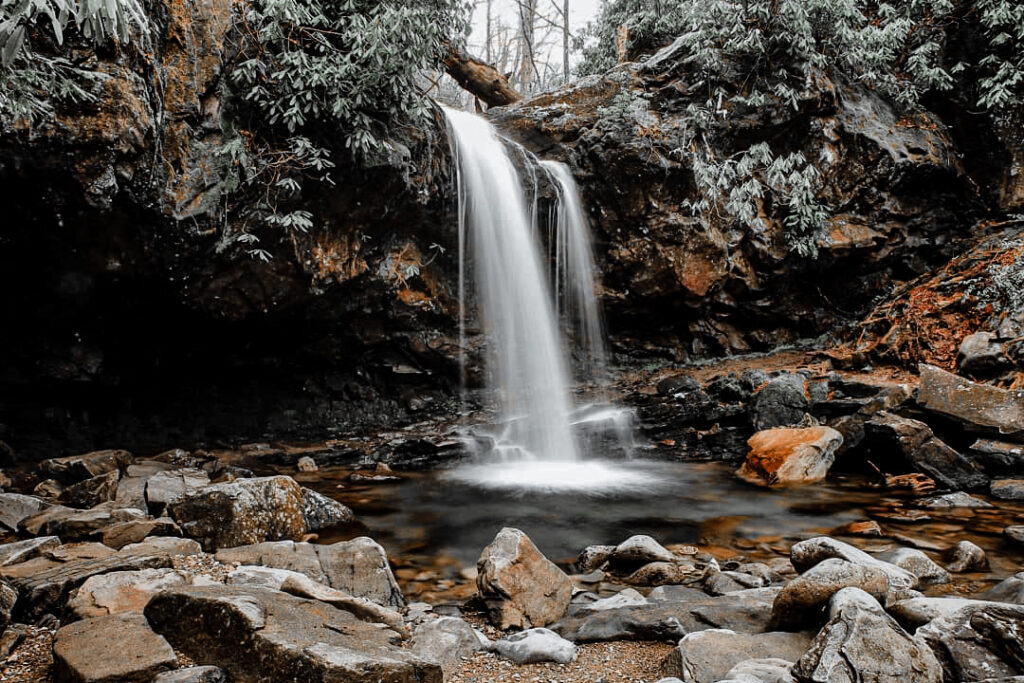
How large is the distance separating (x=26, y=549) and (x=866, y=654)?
4334 mm

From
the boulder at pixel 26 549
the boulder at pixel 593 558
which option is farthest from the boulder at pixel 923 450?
the boulder at pixel 26 549

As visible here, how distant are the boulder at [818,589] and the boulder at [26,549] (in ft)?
13.5

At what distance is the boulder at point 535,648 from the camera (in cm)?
261

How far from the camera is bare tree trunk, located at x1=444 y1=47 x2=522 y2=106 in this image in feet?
42.7

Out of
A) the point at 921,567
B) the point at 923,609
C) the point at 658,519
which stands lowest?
the point at 658,519

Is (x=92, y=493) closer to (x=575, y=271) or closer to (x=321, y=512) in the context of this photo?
(x=321, y=512)

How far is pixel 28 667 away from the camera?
7.31 ft

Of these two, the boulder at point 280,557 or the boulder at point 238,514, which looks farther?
the boulder at point 238,514

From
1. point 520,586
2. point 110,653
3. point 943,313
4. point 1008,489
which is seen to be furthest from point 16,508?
point 943,313

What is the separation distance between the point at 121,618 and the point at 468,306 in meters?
8.47

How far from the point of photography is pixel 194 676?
200 cm

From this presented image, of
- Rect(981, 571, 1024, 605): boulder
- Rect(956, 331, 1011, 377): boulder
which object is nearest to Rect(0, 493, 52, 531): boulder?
Rect(981, 571, 1024, 605): boulder

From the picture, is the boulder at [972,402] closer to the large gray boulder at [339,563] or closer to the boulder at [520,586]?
the boulder at [520,586]

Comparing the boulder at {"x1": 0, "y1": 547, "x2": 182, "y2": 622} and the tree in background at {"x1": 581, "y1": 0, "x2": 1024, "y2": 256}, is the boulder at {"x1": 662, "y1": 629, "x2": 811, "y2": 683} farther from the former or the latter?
the tree in background at {"x1": 581, "y1": 0, "x2": 1024, "y2": 256}
